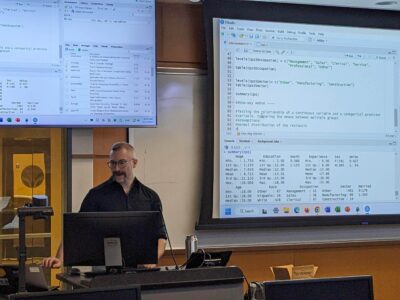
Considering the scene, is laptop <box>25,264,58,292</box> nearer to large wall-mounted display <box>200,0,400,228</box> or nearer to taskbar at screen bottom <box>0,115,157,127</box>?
taskbar at screen bottom <box>0,115,157,127</box>

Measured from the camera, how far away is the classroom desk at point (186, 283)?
1.72m

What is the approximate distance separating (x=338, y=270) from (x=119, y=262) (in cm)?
231

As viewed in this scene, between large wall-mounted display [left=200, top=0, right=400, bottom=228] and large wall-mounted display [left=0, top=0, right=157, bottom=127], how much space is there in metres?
0.57

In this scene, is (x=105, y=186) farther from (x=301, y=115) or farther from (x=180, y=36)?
(x=301, y=115)

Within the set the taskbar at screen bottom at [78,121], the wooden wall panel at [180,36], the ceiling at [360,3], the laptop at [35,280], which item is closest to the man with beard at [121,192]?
the taskbar at screen bottom at [78,121]

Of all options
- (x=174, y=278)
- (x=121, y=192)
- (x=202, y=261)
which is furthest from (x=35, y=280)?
(x=121, y=192)

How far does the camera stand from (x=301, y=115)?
4449 mm

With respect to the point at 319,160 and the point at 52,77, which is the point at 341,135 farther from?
the point at 52,77

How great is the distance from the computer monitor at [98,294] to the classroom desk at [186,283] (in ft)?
0.19

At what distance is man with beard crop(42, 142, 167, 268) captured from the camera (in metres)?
3.68

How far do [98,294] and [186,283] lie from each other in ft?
0.82

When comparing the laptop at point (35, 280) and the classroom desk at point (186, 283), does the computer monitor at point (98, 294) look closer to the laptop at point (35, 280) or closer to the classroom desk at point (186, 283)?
the classroom desk at point (186, 283)

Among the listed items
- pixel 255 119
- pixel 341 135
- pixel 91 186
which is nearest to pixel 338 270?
pixel 341 135

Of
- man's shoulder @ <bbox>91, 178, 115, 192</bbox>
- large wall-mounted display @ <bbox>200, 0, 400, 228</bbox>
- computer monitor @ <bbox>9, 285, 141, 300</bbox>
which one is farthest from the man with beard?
computer monitor @ <bbox>9, 285, 141, 300</bbox>
